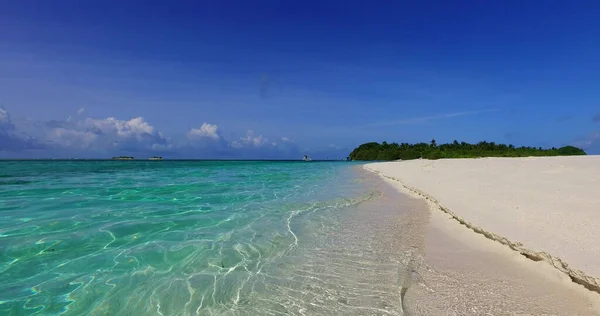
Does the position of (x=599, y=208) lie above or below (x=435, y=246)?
above

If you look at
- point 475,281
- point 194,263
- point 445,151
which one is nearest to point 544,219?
point 475,281

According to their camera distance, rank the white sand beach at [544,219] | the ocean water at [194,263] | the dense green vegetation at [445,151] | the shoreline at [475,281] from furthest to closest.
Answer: the dense green vegetation at [445,151] → the white sand beach at [544,219] → the ocean water at [194,263] → the shoreline at [475,281]

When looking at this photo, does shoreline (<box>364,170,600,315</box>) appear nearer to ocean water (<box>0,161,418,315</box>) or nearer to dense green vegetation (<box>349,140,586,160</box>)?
ocean water (<box>0,161,418,315</box>)

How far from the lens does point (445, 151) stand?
259 ft

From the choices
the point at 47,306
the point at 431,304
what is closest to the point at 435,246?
the point at 431,304

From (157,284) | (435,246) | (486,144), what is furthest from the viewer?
(486,144)

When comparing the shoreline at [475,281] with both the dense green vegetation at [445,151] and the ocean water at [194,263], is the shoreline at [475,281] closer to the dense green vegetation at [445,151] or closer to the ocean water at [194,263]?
the ocean water at [194,263]

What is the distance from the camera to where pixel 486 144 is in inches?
3371

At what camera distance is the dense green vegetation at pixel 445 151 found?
59588 mm

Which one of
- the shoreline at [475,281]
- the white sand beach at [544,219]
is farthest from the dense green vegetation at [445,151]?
the shoreline at [475,281]

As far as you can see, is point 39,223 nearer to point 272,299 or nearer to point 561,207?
point 272,299

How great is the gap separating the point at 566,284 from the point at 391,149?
13362 cm

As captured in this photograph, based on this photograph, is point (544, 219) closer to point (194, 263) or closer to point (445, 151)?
point (194, 263)

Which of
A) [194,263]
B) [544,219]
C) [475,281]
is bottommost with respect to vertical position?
[194,263]
